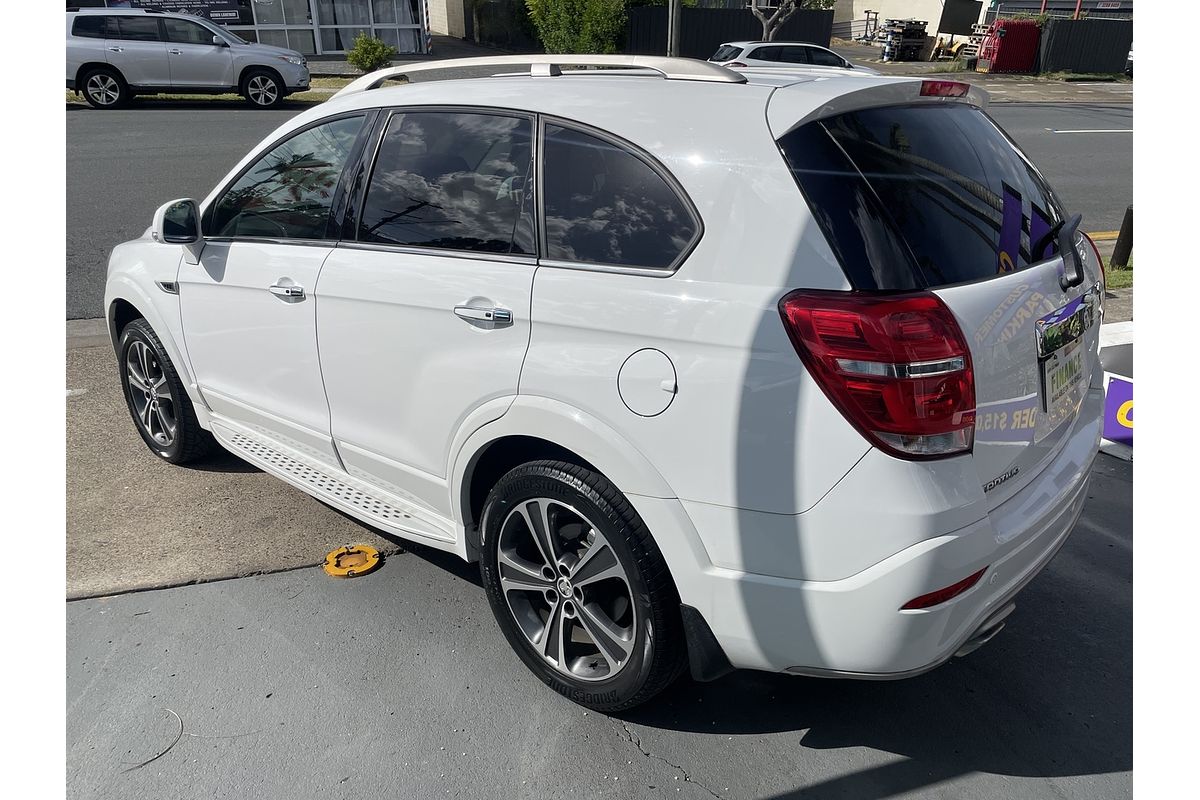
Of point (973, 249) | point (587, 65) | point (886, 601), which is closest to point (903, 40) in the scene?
point (587, 65)

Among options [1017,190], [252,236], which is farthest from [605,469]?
[252,236]

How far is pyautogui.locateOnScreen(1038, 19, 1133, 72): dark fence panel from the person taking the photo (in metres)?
30.8

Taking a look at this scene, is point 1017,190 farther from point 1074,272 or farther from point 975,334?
point 975,334

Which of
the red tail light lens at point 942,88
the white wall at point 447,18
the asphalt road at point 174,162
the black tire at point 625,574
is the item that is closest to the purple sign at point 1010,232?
→ the red tail light lens at point 942,88

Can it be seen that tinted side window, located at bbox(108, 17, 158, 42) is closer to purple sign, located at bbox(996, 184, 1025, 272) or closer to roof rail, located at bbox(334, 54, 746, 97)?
roof rail, located at bbox(334, 54, 746, 97)

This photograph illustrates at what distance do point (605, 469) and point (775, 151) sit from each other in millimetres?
949

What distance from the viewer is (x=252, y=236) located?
355 centimetres

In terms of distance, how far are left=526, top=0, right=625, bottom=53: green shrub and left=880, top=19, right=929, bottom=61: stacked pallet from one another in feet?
39.0

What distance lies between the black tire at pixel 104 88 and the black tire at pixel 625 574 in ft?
60.4

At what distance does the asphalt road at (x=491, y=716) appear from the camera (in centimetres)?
253

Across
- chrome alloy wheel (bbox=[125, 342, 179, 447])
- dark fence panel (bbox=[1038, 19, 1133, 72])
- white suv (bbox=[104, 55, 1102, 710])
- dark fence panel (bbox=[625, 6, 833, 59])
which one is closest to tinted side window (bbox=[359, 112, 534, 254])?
white suv (bbox=[104, 55, 1102, 710])

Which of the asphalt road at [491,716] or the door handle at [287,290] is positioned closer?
the asphalt road at [491,716]

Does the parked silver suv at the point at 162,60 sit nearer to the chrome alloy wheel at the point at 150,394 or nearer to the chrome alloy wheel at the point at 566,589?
the chrome alloy wheel at the point at 150,394

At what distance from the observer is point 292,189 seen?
11.4 feet
